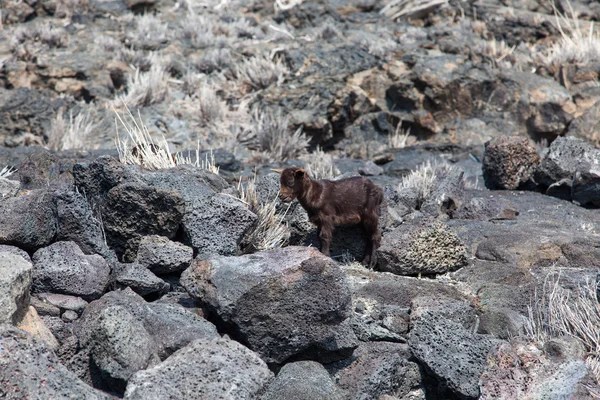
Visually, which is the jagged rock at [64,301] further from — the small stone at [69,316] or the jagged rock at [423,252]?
the jagged rock at [423,252]

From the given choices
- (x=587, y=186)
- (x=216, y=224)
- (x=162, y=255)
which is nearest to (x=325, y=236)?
(x=216, y=224)

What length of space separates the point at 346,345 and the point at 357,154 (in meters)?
9.17

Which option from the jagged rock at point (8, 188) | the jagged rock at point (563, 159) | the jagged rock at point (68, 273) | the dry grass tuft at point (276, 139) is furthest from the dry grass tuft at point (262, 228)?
the dry grass tuft at point (276, 139)

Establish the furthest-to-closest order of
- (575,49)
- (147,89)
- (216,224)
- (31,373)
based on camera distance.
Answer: (575,49), (147,89), (216,224), (31,373)

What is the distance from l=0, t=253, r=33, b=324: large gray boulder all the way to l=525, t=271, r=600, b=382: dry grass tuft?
10.5 feet

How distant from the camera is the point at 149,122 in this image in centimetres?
1350

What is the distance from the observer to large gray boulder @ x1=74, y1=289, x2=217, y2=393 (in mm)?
4289

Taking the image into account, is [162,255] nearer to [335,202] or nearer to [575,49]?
[335,202]

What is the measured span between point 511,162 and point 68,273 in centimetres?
635

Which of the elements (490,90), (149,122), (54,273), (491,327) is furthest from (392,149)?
(54,273)

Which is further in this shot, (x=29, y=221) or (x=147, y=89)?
(x=147, y=89)

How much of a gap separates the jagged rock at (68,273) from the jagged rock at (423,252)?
2430 millimetres

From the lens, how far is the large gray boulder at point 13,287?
430 cm

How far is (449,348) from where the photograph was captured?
16.1 ft
